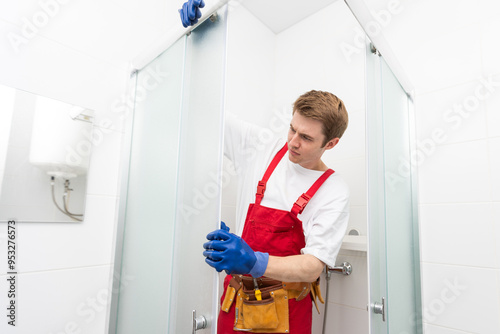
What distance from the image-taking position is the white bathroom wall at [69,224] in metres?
0.94

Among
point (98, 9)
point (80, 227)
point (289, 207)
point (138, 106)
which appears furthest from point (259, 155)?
point (98, 9)

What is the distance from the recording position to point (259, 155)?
50.9 inches

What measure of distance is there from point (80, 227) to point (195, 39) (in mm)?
745

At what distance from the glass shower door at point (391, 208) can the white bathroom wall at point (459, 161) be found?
61mm

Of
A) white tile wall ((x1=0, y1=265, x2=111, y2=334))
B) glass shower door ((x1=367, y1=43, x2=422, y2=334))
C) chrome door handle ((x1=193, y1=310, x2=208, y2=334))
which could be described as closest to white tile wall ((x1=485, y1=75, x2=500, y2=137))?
glass shower door ((x1=367, y1=43, x2=422, y2=334))

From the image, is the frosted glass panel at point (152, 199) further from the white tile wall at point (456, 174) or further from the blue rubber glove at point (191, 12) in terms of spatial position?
the white tile wall at point (456, 174)

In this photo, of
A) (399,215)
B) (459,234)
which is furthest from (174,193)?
(459,234)

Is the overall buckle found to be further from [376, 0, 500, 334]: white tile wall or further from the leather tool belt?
[376, 0, 500, 334]: white tile wall

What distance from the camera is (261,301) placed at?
3.43 ft

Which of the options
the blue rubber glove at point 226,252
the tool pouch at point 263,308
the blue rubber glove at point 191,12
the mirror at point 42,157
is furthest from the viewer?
the tool pouch at point 263,308

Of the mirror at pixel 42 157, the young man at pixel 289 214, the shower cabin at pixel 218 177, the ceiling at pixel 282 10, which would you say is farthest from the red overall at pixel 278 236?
the ceiling at pixel 282 10

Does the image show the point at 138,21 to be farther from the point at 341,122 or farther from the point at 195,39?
the point at 341,122

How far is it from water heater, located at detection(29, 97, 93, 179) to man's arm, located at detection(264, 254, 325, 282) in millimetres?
729

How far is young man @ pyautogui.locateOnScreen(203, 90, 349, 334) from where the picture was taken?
104cm
